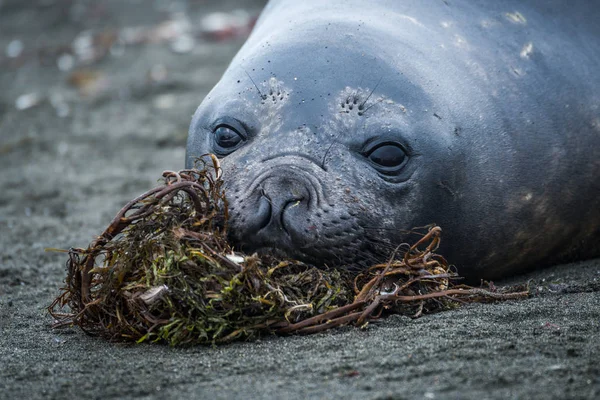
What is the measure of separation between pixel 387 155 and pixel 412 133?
150mm

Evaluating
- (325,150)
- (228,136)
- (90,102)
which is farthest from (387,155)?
(90,102)

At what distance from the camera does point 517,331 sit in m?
3.10

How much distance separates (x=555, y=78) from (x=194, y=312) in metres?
2.31

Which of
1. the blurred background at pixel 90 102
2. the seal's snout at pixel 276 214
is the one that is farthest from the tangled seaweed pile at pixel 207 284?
the blurred background at pixel 90 102

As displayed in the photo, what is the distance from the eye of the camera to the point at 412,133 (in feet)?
12.1

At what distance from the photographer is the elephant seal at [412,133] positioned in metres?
3.53

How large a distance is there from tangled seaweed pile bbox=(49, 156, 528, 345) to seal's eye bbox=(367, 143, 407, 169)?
1.15 feet

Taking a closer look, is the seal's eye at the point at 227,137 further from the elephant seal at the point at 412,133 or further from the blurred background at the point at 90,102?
the blurred background at the point at 90,102

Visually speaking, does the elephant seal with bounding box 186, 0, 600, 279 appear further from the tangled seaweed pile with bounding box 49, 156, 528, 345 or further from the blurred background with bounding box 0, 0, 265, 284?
the blurred background with bounding box 0, 0, 265, 284

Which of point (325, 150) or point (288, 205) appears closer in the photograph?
point (288, 205)

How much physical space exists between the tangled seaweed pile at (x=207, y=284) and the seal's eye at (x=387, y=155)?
0.35 meters

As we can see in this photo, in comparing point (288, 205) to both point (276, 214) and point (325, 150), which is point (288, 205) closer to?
point (276, 214)

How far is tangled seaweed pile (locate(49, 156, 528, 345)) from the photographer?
3.16 m

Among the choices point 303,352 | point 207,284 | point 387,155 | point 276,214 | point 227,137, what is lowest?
point 303,352
